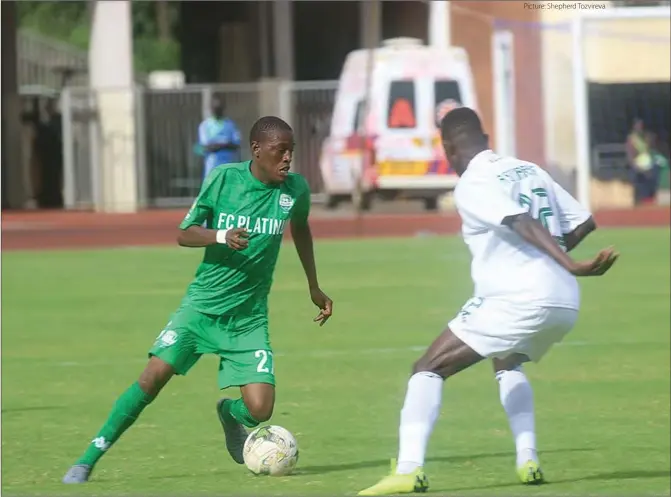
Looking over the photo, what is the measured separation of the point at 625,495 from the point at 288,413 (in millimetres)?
3041

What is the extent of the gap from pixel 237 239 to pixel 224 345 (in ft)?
2.52

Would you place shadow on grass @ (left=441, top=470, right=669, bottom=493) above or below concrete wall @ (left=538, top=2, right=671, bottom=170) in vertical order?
below

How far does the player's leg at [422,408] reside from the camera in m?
7.10

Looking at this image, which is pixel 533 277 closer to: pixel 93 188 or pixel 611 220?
pixel 611 220

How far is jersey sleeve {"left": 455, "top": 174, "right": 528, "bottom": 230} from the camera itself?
6.94 metres

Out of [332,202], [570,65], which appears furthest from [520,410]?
[332,202]

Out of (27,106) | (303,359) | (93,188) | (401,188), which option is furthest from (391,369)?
(27,106)

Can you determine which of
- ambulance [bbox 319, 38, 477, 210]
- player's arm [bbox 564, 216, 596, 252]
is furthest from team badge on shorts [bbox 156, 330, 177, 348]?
ambulance [bbox 319, 38, 477, 210]

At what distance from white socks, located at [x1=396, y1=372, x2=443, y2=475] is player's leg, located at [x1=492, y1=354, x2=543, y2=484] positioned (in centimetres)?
39

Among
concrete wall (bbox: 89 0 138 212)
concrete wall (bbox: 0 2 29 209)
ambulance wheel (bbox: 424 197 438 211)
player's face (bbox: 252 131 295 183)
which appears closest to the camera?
player's face (bbox: 252 131 295 183)

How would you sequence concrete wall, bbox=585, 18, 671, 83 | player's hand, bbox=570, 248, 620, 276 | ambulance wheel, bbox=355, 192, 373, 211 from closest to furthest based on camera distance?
player's hand, bbox=570, 248, 620, 276 < concrete wall, bbox=585, 18, 671, 83 < ambulance wheel, bbox=355, 192, 373, 211

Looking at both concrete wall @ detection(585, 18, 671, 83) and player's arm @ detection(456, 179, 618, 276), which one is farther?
concrete wall @ detection(585, 18, 671, 83)

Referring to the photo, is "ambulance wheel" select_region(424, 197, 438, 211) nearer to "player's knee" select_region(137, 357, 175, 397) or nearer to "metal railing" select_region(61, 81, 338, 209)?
"metal railing" select_region(61, 81, 338, 209)

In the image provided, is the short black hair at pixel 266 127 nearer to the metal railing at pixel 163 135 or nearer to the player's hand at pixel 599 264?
the player's hand at pixel 599 264
